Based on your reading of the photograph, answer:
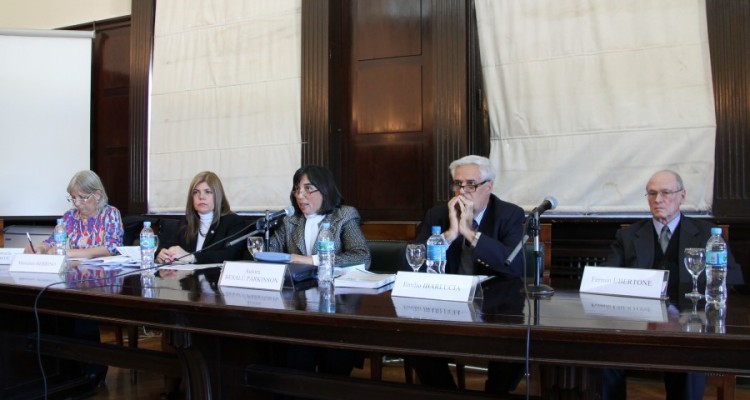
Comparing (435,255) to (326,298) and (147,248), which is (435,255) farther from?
(147,248)

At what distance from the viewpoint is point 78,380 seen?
2625mm

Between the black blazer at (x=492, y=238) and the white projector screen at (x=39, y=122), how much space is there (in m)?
3.36

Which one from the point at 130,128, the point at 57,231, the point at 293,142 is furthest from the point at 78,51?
the point at 57,231

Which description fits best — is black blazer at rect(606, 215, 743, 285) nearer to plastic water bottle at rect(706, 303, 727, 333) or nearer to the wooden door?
plastic water bottle at rect(706, 303, 727, 333)

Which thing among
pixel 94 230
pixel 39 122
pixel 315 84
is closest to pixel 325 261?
pixel 94 230

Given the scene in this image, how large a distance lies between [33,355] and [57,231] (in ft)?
1.92

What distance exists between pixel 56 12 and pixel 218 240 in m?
3.53

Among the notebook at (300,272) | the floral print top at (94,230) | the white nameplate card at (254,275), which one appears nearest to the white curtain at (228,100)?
the floral print top at (94,230)

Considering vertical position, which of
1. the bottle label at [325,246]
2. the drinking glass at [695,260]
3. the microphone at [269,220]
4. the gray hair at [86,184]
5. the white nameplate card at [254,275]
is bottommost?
the white nameplate card at [254,275]

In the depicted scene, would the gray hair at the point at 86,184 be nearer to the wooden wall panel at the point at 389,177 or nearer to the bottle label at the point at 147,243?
the bottle label at the point at 147,243

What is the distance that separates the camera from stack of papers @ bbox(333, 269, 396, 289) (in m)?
1.77

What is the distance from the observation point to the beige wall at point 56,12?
4898 millimetres

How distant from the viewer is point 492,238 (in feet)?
7.24

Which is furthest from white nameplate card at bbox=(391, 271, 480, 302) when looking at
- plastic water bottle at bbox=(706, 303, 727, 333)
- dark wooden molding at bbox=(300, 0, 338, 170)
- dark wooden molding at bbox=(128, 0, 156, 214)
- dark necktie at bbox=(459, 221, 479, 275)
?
dark wooden molding at bbox=(128, 0, 156, 214)
